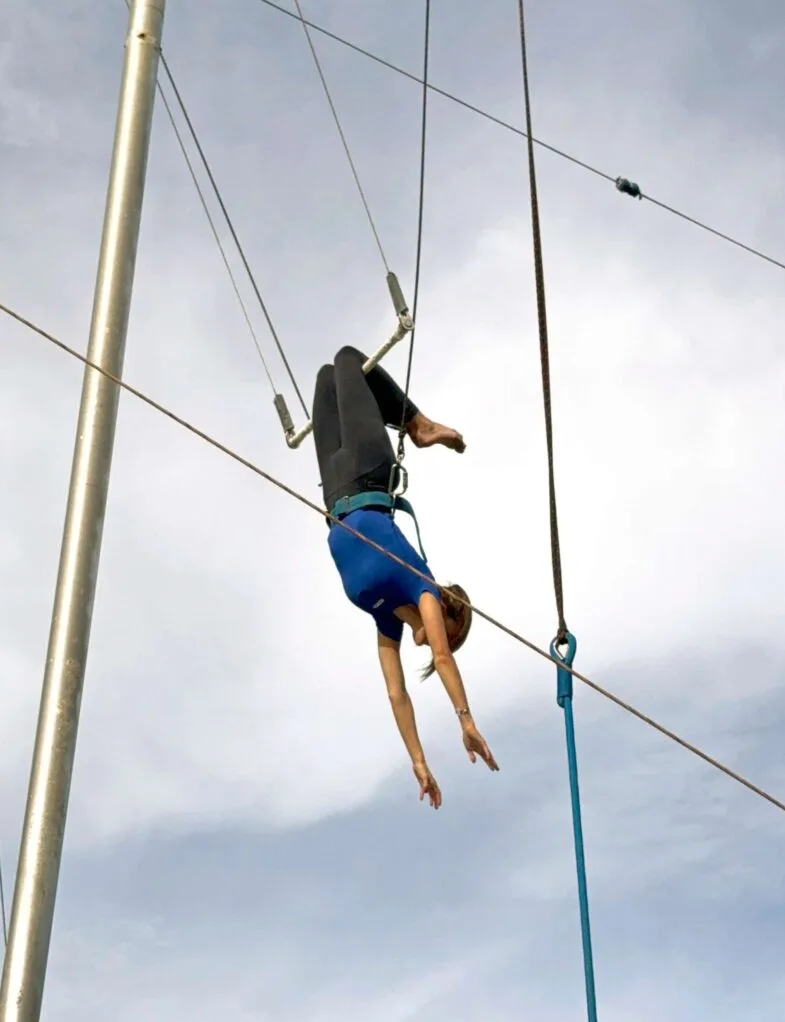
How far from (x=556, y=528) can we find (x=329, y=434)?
1.53 m

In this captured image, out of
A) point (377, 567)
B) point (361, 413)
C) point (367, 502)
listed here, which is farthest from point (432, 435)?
point (377, 567)

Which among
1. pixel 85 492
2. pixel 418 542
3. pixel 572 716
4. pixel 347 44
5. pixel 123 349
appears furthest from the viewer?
pixel 347 44

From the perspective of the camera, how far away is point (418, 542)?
5793 mm

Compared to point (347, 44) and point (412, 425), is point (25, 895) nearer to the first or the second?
point (412, 425)

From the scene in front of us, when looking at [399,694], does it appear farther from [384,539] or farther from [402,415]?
[402,415]

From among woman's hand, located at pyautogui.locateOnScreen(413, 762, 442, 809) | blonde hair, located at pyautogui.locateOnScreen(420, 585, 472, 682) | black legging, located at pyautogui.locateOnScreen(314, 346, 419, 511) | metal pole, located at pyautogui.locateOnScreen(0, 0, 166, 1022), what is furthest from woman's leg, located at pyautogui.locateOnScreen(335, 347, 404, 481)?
woman's hand, located at pyautogui.locateOnScreen(413, 762, 442, 809)

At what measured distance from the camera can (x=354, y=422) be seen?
5840 millimetres

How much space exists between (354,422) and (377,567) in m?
0.75

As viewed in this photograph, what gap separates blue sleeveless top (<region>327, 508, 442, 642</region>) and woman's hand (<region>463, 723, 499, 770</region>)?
67 centimetres

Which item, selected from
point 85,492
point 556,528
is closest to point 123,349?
point 85,492

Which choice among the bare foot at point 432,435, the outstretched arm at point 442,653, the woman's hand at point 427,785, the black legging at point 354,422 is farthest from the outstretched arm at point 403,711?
the bare foot at point 432,435

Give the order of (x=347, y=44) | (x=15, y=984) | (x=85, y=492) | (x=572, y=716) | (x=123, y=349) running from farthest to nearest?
(x=347, y=44) < (x=123, y=349) < (x=85, y=492) < (x=572, y=716) < (x=15, y=984)

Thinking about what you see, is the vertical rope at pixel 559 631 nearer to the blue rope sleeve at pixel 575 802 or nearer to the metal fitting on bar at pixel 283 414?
the blue rope sleeve at pixel 575 802

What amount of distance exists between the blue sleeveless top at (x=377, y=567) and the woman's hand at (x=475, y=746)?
670mm
